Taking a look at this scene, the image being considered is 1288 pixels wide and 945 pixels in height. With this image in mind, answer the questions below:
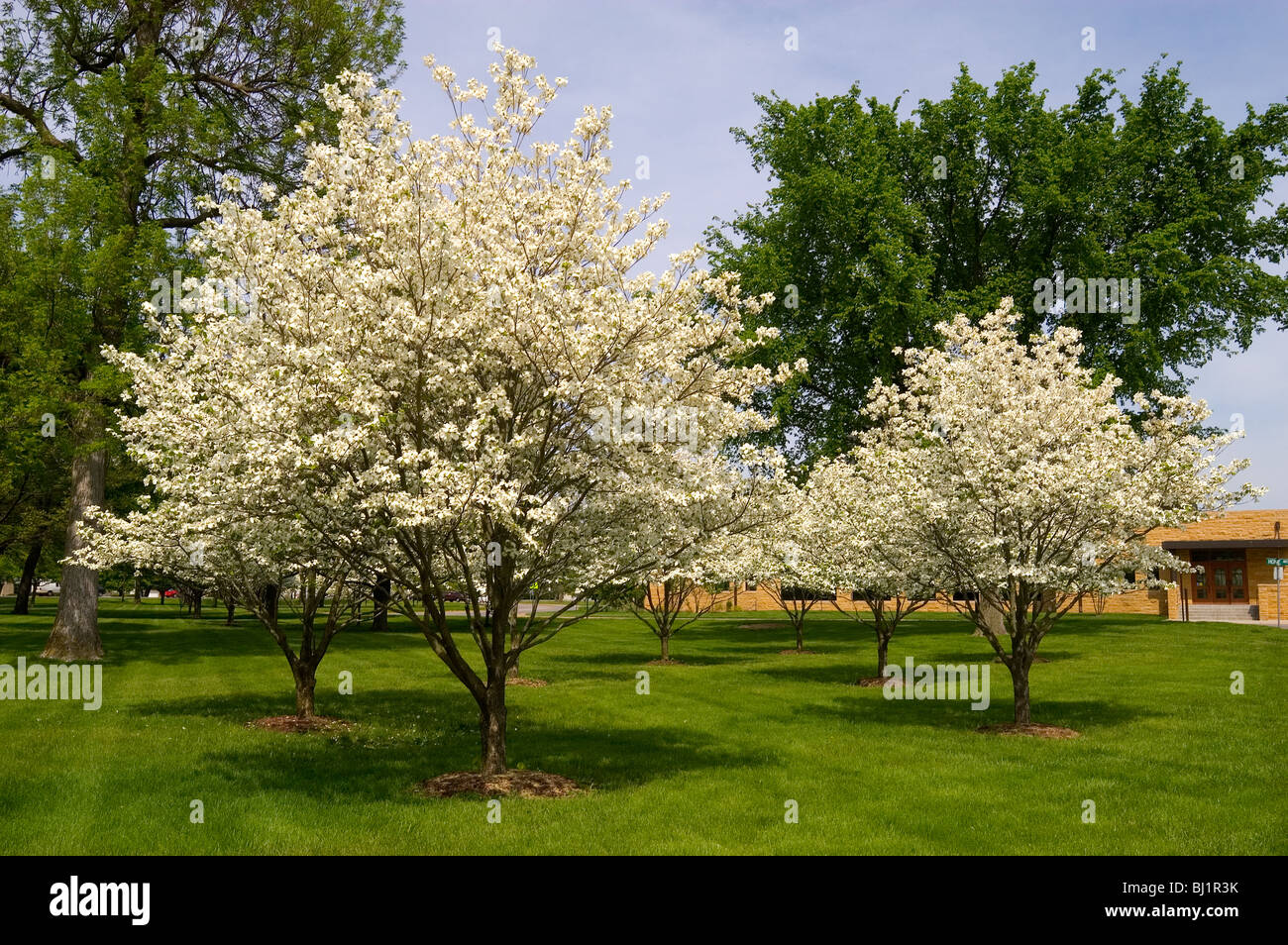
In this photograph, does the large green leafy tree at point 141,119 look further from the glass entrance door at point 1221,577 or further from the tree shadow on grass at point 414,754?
the glass entrance door at point 1221,577

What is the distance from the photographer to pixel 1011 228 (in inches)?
1526

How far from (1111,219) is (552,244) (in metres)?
31.8

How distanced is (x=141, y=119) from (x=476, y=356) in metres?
22.3

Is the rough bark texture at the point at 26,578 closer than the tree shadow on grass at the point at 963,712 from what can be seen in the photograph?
No

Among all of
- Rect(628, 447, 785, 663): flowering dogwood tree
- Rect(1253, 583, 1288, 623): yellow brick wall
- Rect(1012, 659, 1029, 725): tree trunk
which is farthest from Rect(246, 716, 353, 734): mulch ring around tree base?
Rect(1253, 583, 1288, 623): yellow brick wall

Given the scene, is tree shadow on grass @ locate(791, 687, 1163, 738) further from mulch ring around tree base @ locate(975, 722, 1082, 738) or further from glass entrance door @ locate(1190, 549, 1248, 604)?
glass entrance door @ locate(1190, 549, 1248, 604)

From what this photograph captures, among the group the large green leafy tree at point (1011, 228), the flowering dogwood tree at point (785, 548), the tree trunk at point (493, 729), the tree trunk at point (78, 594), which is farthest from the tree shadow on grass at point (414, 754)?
the large green leafy tree at point (1011, 228)

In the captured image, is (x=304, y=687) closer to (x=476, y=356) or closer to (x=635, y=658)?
(x=476, y=356)

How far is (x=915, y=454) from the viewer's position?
18.1m

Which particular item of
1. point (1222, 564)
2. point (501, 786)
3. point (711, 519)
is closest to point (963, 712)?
point (711, 519)

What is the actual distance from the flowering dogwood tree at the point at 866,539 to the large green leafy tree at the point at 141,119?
16.2 metres

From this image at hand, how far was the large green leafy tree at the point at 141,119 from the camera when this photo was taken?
2488cm

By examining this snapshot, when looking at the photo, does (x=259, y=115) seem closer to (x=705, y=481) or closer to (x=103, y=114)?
(x=103, y=114)

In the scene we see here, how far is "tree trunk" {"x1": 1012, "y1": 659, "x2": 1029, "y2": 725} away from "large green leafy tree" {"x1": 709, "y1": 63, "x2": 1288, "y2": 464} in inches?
777
